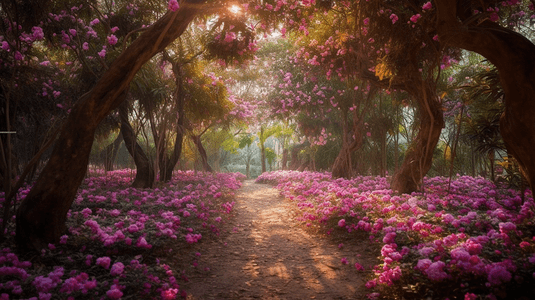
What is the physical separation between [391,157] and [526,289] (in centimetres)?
1401

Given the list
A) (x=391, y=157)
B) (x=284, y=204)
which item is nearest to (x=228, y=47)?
(x=284, y=204)

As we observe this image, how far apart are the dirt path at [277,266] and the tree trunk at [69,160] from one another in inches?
71.9

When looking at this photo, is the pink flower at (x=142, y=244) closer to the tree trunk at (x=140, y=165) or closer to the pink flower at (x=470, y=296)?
the pink flower at (x=470, y=296)

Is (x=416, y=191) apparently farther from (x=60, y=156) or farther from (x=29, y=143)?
(x=29, y=143)

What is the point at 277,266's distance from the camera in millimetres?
4297

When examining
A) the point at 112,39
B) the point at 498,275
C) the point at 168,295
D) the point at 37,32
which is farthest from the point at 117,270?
the point at 112,39

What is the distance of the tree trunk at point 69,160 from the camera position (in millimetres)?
3543

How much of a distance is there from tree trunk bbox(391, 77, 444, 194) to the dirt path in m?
2.91

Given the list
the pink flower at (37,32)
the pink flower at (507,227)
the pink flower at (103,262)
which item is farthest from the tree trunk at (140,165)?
the pink flower at (507,227)

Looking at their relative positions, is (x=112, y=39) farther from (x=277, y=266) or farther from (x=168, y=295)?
(x=277, y=266)

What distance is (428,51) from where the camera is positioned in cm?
654

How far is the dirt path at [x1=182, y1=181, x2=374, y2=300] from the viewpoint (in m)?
3.44

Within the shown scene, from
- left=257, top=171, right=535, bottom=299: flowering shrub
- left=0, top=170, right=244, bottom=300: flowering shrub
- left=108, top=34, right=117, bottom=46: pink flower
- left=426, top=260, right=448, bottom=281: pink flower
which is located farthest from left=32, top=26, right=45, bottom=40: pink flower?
left=426, top=260, right=448, bottom=281: pink flower

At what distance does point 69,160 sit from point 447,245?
447 centimetres
